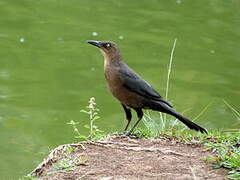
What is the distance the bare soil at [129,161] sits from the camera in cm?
464

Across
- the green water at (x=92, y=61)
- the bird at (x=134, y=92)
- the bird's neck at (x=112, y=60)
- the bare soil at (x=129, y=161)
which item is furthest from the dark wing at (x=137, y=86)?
the green water at (x=92, y=61)

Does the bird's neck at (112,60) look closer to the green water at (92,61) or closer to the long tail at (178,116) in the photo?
the long tail at (178,116)

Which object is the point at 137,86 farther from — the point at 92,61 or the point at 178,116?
the point at 92,61

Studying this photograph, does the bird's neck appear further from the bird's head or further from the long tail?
the long tail

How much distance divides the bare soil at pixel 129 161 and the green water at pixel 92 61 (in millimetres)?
2736

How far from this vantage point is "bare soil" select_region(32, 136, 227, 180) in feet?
15.2

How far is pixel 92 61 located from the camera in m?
12.7

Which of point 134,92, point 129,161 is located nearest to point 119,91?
point 134,92

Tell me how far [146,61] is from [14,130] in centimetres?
403

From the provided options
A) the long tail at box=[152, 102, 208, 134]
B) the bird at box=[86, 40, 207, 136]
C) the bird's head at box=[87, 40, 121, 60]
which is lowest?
the long tail at box=[152, 102, 208, 134]

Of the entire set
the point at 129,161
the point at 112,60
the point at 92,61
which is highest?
the point at 112,60

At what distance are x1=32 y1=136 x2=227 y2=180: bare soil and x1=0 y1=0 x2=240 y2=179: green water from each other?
2.74 metres

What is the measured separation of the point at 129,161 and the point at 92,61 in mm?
7833

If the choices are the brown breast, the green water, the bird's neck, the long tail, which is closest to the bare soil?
the long tail
